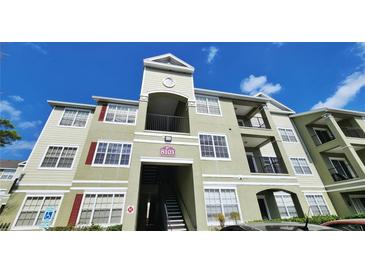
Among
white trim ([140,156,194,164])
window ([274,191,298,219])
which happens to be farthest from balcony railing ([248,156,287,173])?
white trim ([140,156,194,164])

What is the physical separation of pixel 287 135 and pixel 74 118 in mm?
19809

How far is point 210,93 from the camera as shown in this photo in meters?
13.1

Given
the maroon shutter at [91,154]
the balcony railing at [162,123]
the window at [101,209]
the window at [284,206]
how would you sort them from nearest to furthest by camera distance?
the window at [101,209] < the maroon shutter at [91,154] < the window at [284,206] < the balcony railing at [162,123]

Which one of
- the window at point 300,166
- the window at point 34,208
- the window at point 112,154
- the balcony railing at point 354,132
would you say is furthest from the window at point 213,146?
the balcony railing at point 354,132

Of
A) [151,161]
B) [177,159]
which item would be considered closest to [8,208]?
[151,161]

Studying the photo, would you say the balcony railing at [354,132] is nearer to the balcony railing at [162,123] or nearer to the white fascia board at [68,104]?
the balcony railing at [162,123]

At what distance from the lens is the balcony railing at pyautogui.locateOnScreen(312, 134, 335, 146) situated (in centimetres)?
1539

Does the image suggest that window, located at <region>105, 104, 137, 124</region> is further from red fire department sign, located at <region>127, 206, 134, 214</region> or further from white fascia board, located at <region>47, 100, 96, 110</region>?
red fire department sign, located at <region>127, 206, 134, 214</region>

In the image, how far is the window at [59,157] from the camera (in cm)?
1083

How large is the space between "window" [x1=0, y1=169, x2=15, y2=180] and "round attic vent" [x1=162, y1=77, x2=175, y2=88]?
1010 inches

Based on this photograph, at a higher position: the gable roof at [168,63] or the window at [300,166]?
the gable roof at [168,63]

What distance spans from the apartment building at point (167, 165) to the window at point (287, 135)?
68 cm
